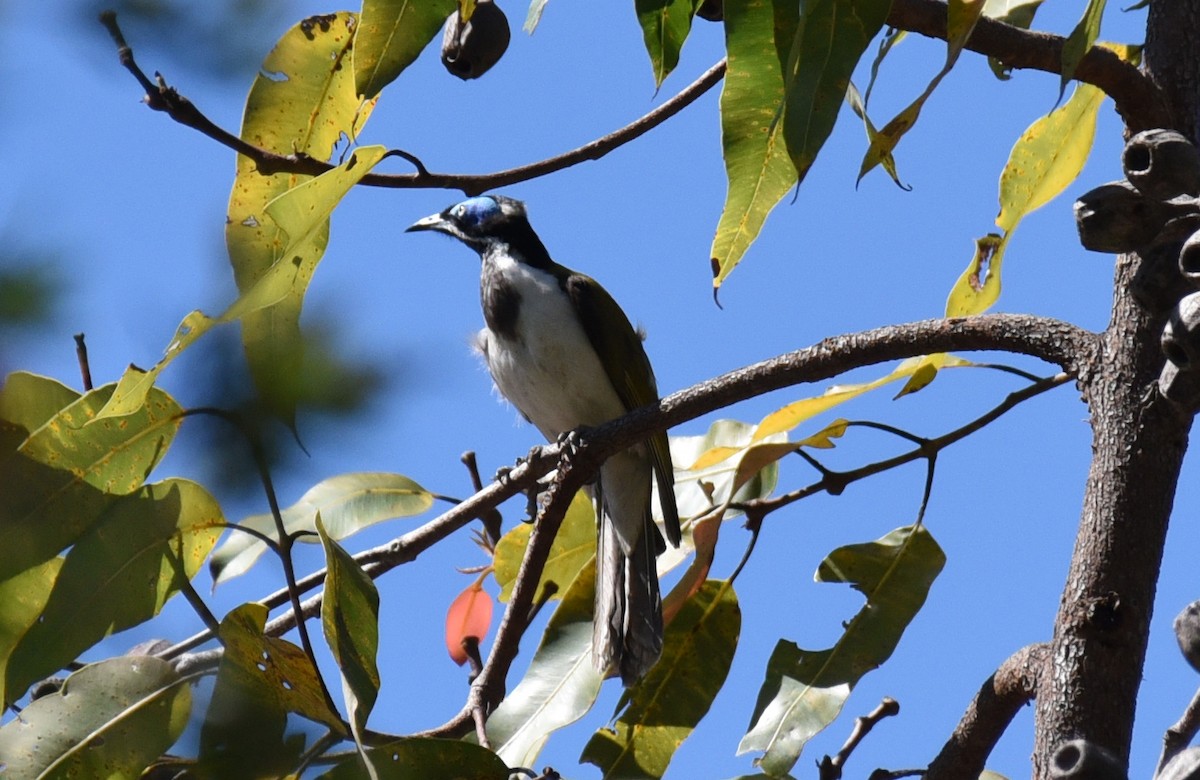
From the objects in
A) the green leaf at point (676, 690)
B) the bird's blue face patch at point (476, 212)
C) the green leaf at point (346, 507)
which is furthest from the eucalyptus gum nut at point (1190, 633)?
the bird's blue face patch at point (476, 212)


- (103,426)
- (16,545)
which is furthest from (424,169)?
(16,545)

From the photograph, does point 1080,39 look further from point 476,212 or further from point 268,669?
point 476,212

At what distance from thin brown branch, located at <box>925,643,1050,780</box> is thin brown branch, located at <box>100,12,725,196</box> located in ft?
3.64

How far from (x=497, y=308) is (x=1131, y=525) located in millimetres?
2788

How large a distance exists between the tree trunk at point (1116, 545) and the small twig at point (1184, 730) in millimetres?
61

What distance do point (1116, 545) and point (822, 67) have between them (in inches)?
29.8

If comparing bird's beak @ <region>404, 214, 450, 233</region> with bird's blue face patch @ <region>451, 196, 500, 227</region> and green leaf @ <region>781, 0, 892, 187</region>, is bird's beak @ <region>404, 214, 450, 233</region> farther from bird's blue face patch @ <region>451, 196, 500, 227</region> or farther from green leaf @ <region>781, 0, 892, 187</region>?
green leaf @ <region>781, 0, 892, 187</region>

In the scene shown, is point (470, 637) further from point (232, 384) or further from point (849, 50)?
point (232, 384)

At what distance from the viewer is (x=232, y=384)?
0.77 m

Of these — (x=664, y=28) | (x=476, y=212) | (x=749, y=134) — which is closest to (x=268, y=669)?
(x=749, y=134)

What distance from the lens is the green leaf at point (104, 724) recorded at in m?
2.03

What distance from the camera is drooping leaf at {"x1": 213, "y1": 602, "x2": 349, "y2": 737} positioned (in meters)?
1.61

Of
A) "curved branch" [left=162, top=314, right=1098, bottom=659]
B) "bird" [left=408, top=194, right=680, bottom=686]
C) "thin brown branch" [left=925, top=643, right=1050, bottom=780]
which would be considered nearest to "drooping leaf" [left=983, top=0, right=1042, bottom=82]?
"curved branch" [left=162, top=314, right=1098, bottom=659]

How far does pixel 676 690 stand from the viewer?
266 cm
